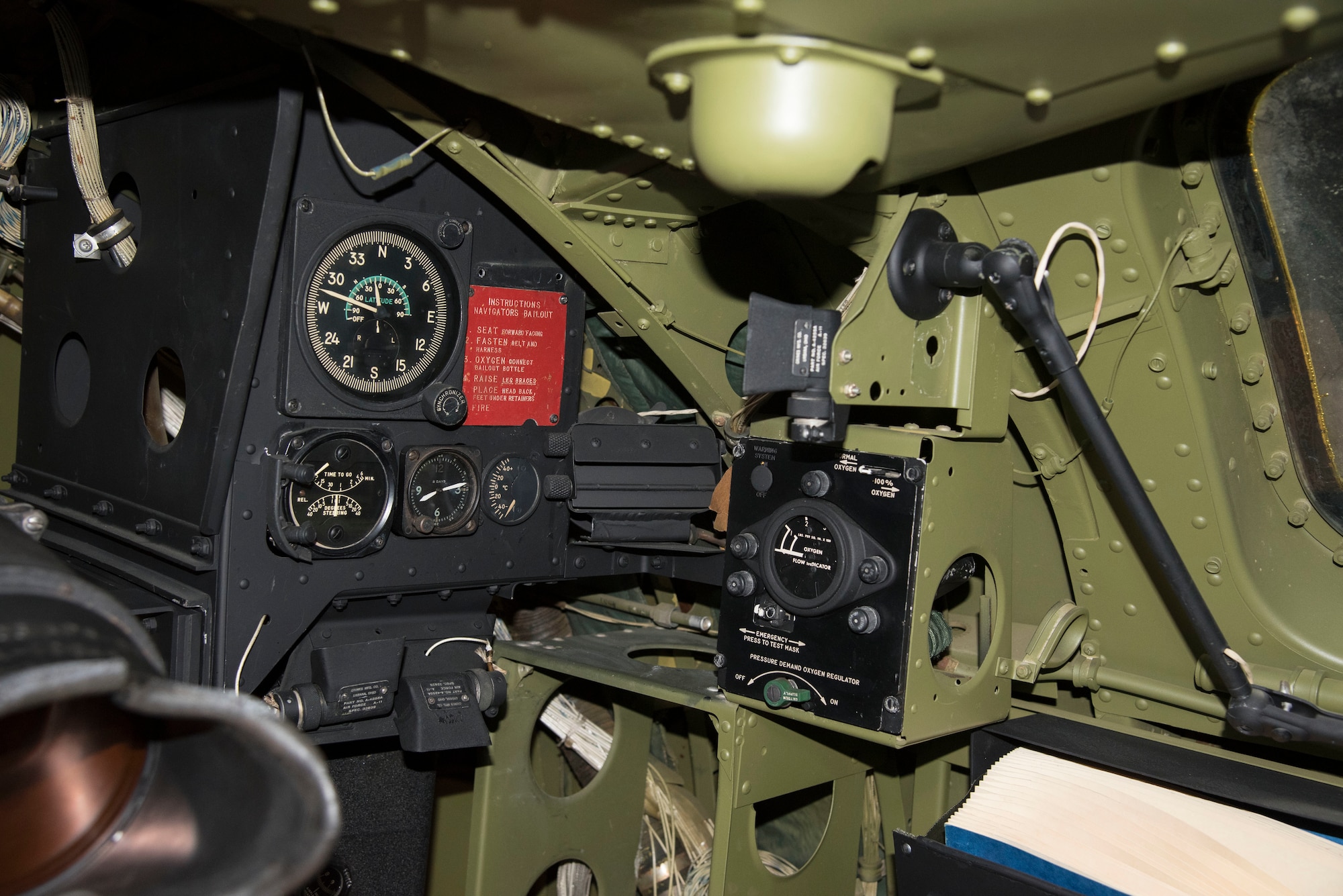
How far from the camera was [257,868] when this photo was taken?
37.9 inches

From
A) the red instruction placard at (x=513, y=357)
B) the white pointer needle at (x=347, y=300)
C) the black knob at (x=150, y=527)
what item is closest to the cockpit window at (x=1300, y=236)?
the red instruction placard at (x=513, y=357)

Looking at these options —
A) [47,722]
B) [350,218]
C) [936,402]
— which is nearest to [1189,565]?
[936,402]

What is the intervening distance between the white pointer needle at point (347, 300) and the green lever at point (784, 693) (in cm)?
119

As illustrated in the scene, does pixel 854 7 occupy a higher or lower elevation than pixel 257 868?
higher

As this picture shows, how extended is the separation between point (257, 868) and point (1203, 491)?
1.97 m

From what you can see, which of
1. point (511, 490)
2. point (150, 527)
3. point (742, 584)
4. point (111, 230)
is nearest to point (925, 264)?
point (742, 584)

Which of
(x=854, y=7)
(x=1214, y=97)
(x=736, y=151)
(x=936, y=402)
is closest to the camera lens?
(x=854, y=7)

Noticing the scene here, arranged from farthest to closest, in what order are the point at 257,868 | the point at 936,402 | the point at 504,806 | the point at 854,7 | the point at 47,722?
the point at 504,806 → the point at 936,402 → the point at 854,7 → the point at 47,722 → the point at 257,868

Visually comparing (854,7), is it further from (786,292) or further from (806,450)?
(786,292)

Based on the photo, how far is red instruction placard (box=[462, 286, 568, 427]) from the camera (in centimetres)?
258

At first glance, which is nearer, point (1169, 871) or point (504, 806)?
point (1169, 871)

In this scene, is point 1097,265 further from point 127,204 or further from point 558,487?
point 127,204

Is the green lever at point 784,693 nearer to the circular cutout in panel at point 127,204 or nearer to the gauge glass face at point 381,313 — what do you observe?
the gauge glass face at point 381,313

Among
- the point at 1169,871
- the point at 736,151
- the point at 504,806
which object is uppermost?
the point at 736,151
